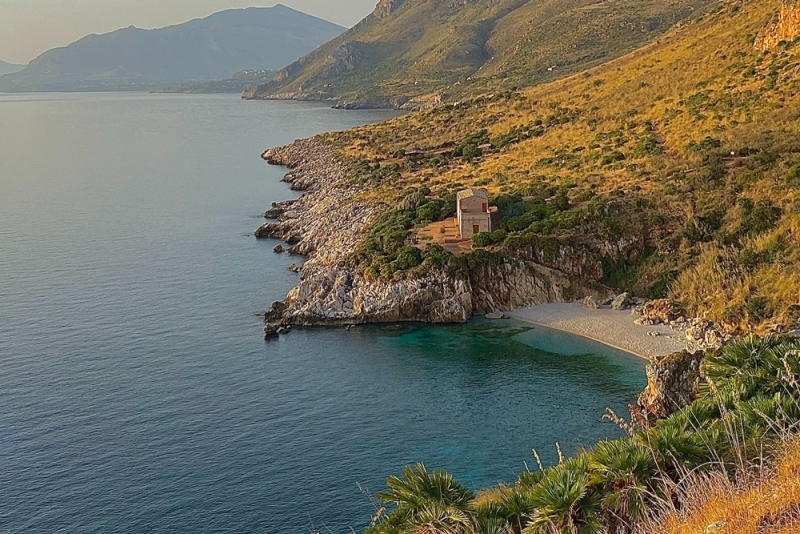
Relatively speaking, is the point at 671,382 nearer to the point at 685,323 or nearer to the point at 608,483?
the point at 685,323

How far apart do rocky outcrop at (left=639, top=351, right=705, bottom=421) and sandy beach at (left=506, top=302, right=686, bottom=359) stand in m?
7.28

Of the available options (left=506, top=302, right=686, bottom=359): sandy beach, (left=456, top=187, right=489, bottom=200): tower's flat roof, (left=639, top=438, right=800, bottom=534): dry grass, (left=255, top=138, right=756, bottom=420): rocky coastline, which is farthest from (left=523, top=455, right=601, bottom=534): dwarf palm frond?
(left=456, top=187, right=489, bottom=200): tower's flat roof

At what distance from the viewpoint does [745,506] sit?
34.8 ft

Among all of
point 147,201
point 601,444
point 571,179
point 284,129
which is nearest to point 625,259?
point 571,179

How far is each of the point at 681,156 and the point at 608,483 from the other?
5390cm

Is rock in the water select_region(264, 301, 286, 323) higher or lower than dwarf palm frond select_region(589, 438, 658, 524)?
lower

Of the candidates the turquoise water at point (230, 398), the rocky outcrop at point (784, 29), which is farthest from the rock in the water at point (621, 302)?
the rocky outcrop at point (784, 29)

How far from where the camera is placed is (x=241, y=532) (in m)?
27.8

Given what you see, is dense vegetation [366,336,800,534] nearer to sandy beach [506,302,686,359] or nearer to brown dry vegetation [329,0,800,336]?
sandy beach [506,302,686,359]

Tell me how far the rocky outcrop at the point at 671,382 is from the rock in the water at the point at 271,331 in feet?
79.9

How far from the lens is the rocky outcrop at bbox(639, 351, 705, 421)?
110 feet

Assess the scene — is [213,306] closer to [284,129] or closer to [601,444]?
[601,444]

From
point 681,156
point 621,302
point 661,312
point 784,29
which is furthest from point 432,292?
point 784,29

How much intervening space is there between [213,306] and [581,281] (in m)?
27.1
